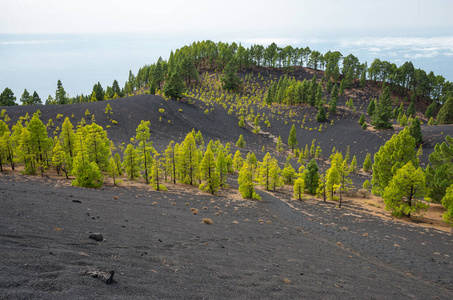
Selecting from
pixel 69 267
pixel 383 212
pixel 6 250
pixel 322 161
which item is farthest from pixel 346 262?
pixel 322 161

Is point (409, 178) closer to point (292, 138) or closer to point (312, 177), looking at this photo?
point (312, 177)

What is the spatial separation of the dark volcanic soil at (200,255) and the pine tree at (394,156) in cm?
1018

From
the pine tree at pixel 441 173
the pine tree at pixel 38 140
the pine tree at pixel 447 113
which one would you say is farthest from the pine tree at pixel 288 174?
the pine tree at pixel 447 113

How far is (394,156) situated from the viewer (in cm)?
3691

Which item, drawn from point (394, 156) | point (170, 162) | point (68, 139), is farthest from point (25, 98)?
point (394, 156)

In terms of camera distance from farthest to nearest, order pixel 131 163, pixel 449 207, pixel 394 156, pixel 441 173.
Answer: pixel 131 163 → pixel 394 156 → pixel 441 173 → pixel 449 207

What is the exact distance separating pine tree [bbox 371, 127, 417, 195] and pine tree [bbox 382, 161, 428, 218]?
488 centimetres

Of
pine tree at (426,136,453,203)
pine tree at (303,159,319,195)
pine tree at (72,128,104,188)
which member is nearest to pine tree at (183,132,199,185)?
pine tree at (72,128,104,188)

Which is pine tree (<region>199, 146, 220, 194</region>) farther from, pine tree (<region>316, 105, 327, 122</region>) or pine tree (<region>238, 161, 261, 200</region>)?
pine tree (<region>316, 105, 327, 122</region>)

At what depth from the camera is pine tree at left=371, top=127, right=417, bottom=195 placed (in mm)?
36281

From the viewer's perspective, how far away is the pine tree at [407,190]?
30.4 m

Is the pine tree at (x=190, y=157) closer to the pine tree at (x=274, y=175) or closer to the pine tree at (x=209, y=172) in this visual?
the pine tree at (x=209, y=172)

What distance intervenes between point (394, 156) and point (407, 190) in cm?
729

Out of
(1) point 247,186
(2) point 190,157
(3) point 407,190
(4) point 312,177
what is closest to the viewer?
(3) point 407,190
